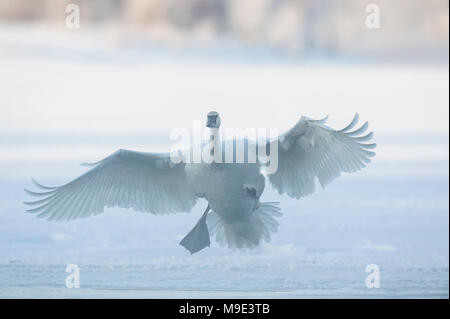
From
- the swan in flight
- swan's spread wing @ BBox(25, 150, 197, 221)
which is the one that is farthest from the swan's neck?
swan's spread wing @ BBox(25, 150, 197, 221)

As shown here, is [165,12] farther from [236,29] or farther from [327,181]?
[327,181]

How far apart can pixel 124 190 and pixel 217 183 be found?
37cm

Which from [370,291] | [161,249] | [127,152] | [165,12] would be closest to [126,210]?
[161,249]

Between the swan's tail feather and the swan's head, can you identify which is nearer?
the swan's head

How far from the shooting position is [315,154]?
2629 mm

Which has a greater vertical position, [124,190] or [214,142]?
[214,142]

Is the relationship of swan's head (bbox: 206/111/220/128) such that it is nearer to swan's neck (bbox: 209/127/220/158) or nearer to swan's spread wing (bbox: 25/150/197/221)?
swan's neck (bbox: 209/127/220/158)

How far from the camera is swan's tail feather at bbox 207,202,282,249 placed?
2.63 metres

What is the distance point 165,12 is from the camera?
2938mm

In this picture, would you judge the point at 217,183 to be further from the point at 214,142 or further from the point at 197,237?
the point at 197,237

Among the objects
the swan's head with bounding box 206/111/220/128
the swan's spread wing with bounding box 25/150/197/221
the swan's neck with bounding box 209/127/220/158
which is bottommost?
the swan's spread wing with bounding box 25/150/197/221

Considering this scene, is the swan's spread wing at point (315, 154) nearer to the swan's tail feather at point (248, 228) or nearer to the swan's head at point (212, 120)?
the swan's tail feather at point (248, 228)

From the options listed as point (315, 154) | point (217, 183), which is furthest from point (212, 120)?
point (315, 154)

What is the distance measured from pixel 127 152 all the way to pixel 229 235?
444 mm
